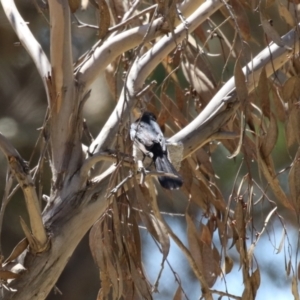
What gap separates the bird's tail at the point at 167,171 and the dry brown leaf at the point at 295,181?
278mm

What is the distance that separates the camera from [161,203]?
146 inches

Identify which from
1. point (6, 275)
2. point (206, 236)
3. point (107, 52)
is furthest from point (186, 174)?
point (6, 275)

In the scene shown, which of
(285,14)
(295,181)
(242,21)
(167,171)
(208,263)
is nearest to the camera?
(295,181)

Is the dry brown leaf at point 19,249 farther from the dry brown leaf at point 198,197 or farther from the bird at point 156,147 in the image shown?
the dry brown leaf at point 198,197

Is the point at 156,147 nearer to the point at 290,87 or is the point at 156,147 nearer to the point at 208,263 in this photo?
the point at 208,263

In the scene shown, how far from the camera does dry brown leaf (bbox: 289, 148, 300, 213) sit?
1.59m

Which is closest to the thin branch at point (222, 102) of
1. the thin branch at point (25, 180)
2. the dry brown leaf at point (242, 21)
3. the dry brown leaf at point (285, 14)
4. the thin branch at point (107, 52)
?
the dry brown leaf at point (285, 14)

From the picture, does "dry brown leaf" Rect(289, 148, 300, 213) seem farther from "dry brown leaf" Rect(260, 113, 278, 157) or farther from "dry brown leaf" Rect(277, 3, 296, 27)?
"dry brown leaf" Rect(277, 3, 296, 27)

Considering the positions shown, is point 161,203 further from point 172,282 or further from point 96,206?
point 96,206

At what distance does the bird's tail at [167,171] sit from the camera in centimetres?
182

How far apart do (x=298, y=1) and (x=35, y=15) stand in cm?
189

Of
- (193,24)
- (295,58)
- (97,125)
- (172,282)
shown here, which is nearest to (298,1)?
(295,58)

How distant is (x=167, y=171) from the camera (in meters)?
1.85

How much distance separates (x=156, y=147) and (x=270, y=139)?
46 cm
